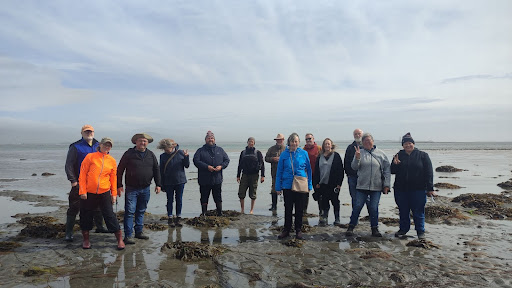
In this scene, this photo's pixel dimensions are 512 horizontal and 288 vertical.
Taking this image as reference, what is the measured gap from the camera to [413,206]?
Answer: 661 cm

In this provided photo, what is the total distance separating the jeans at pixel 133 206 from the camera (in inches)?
249

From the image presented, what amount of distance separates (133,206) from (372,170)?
5.09m

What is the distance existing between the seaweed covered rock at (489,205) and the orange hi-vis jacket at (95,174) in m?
9.70

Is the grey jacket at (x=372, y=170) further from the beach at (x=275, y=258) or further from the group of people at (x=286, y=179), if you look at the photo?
the beach at (x=275, y=258)

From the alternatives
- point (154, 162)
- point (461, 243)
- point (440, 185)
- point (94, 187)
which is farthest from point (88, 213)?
point (440, 185)

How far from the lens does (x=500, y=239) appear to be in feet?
21.3

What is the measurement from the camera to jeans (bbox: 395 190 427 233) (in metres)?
6.49

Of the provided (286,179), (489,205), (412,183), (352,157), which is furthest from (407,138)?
(489,205)

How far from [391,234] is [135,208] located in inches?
220

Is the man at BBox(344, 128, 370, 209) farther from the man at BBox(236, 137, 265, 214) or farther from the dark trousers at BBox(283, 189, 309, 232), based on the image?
the man at BBox(236, 137, 265, 214)

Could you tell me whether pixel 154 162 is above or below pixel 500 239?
above

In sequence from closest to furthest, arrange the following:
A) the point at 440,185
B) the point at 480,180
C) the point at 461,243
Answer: the point at 461,243, the point at 440,185, the point at 480,180

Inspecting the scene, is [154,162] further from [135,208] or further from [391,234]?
[391,234]

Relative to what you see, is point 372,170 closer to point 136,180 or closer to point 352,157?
point 352,157
